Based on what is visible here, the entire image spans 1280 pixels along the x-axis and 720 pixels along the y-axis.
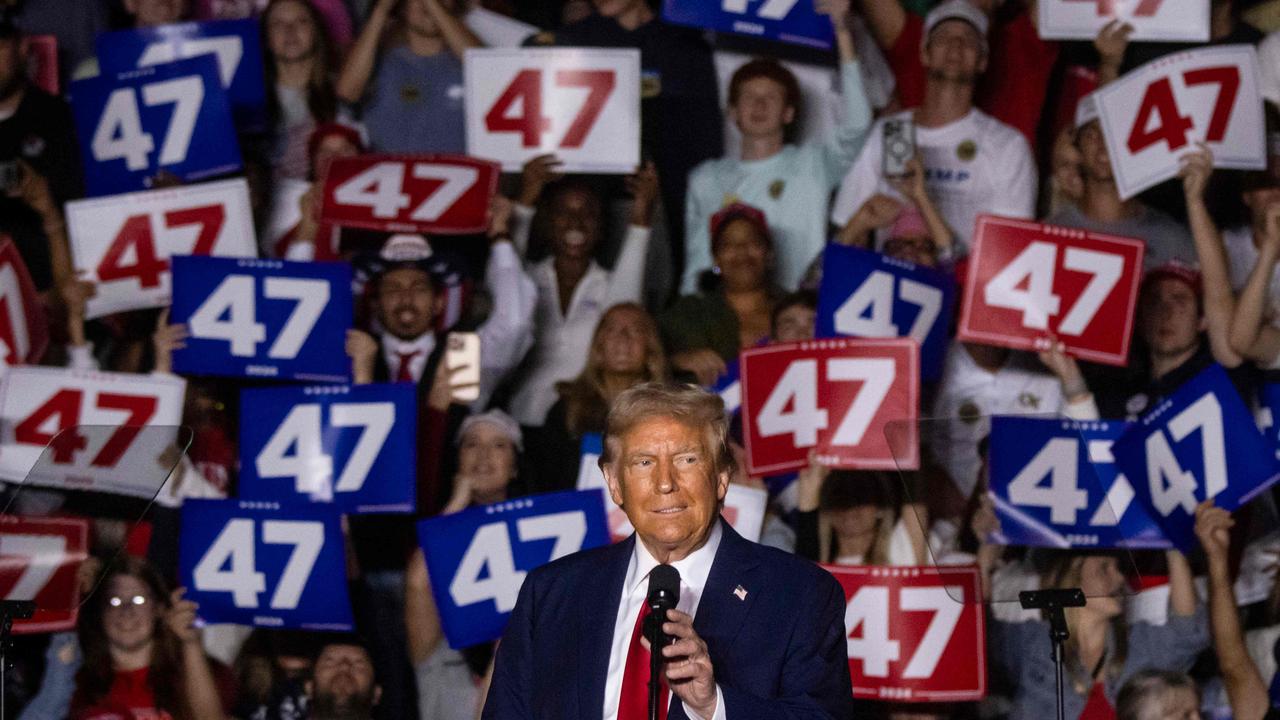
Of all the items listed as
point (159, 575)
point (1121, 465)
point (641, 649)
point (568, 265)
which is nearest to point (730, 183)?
point (568, 265)

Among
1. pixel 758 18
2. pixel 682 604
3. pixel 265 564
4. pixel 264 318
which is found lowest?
pixel 265 564

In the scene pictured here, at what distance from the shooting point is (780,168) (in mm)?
6309

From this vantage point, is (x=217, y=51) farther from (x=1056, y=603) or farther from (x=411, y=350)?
(x=1056, y=603)

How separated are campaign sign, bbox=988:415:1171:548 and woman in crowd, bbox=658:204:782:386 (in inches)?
71.2

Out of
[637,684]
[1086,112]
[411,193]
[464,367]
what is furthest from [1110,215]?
[637,684]

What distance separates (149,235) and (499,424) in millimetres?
1416

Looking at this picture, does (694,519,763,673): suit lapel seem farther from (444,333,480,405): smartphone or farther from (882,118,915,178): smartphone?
(882,118,915,178): smartphone

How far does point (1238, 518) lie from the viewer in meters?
5.25

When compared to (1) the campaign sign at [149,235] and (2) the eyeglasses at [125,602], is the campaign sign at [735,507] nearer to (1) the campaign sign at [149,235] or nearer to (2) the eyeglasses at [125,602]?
(2) the eyeglasses at [125,602]

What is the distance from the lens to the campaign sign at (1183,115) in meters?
5.56

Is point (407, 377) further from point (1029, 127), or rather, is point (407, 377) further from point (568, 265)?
point (1029, 127)

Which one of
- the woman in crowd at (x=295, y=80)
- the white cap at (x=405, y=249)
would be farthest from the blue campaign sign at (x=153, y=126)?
the white cap at (x=405, y=249)

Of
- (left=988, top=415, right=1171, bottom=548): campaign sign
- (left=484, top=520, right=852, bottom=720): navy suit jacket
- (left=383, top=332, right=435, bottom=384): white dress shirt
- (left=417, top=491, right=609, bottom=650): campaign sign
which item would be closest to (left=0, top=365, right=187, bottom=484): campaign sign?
(left=383, top=332, right=435, bottom=384): white dress shirt

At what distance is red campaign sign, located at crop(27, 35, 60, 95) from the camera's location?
6.71 meters
